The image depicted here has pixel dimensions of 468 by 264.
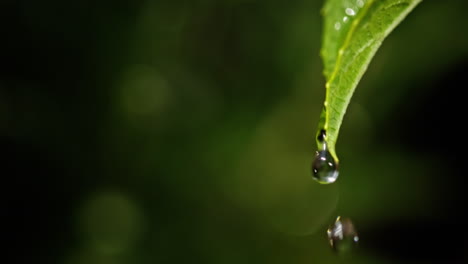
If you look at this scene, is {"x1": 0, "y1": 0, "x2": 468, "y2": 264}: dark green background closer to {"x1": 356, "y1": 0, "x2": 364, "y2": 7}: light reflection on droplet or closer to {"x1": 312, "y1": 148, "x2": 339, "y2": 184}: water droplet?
{"x1": 312, "y1": 148, "x2": 339, "y2": 184}: water droplet

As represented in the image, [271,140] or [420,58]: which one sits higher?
[420,58]

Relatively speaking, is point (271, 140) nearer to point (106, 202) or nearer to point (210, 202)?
point (210, 202)

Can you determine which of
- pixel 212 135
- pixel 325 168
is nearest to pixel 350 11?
pixel 325 168

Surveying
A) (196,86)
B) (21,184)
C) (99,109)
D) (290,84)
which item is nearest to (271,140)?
(290,84)

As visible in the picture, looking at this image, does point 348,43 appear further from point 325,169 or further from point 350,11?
point 325,169

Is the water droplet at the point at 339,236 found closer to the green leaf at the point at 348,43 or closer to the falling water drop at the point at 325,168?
the falling water drop at the point at 325,168

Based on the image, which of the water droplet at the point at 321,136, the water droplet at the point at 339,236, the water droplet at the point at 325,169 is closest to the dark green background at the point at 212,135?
the water droplet at the point at 339,236
